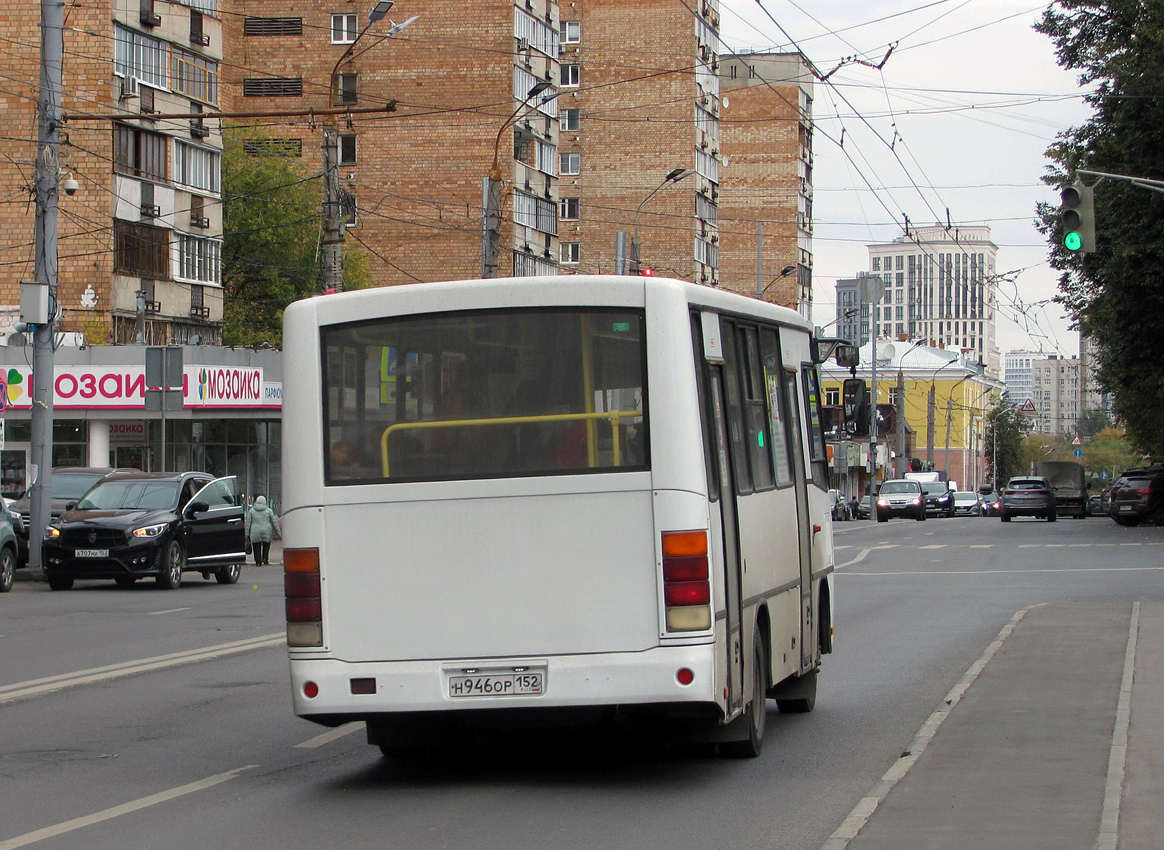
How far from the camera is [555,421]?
812cm

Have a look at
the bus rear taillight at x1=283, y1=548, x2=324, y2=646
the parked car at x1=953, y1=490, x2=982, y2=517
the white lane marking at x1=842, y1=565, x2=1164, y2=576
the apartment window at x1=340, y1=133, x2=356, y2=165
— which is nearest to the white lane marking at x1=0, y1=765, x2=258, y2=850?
the bus rear taillight at x1=283, y1=548, x2=324, y2=646

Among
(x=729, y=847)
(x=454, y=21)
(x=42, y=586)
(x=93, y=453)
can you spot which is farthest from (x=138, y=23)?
(x=729, y=847)

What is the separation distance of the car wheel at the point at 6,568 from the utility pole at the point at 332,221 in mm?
6739

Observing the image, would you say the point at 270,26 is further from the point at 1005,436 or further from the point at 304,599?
the point at 1005,436

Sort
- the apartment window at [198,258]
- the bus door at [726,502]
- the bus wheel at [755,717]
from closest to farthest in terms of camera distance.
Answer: the bus door at [726,502] → the bus wheel at [755,717] → the apartment window at [198,258]

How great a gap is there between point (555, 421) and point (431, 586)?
1.00 meters

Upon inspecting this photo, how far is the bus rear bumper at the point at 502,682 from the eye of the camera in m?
7.80

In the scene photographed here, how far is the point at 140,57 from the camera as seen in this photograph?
4522 centimetres

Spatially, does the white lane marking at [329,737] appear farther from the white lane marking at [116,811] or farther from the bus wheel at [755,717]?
the bus wheel at [755,717]

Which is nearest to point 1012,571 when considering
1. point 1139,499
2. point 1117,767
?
point 1117,767

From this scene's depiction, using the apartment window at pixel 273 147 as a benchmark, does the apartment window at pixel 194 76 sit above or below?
below

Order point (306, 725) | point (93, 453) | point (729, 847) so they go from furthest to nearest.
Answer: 1. point (93, 453)
2. point (306, 725)
3. point (729, 847)

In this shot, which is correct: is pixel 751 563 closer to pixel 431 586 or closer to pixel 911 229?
pixel 431 586

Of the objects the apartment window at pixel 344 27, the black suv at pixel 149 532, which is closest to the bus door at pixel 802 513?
the black suv at pixel 149 532
